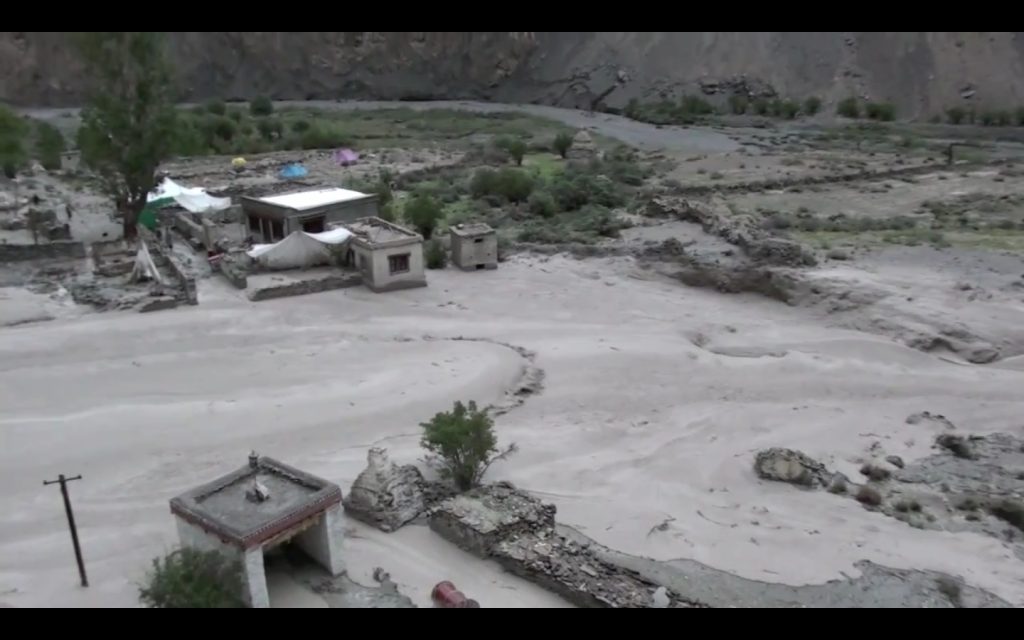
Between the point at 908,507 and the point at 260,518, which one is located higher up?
the point at 260,518

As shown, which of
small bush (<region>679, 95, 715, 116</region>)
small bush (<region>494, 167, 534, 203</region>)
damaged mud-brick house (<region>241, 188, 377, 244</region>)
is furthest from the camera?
small bush (<region>679, 95, 715, 116</region>)

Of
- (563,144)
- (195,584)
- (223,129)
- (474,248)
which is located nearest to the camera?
(195,584)

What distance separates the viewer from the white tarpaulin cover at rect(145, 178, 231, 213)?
3484cm

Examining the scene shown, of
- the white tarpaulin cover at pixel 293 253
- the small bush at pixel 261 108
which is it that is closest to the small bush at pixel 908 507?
the white tarpaulin cover at pixel 293 253

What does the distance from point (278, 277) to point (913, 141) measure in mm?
44368

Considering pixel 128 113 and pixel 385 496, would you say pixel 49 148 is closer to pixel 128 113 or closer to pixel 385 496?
pixel 128 113

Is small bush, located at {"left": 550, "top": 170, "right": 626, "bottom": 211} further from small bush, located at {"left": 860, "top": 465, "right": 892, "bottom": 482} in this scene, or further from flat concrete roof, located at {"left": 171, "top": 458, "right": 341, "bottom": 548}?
flat concrete roof, located at {"left": 171, "top": 458, "right": 341, "bottom": 548}

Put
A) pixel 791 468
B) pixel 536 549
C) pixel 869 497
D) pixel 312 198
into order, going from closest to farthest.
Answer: pixel 536 549 → pixel 869 497 → pixel 791 468 → pixel 312 198

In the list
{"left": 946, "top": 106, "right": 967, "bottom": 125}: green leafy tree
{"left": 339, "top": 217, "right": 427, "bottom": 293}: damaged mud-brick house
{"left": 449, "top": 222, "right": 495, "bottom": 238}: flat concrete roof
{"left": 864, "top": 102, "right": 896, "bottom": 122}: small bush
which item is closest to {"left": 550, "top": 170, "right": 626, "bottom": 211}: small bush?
{"left": 449, "top": 222, "right": 495, "bottom": 238}: flat concrete roof

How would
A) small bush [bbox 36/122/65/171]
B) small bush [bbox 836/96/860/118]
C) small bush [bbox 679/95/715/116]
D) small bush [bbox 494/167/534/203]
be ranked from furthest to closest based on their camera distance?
small bush [bbox 679/95/715/116] < small bush [bbox 836/96/860/118] < small bush [bbox 36/122/65/171] < small bush [bbox 494/167/534/203]

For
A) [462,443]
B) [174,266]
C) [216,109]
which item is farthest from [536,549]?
[216,109]

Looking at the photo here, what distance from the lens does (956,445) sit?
18.1 metres

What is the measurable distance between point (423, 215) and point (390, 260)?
6.00m

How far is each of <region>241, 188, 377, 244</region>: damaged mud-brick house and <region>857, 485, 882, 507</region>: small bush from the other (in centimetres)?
2093
